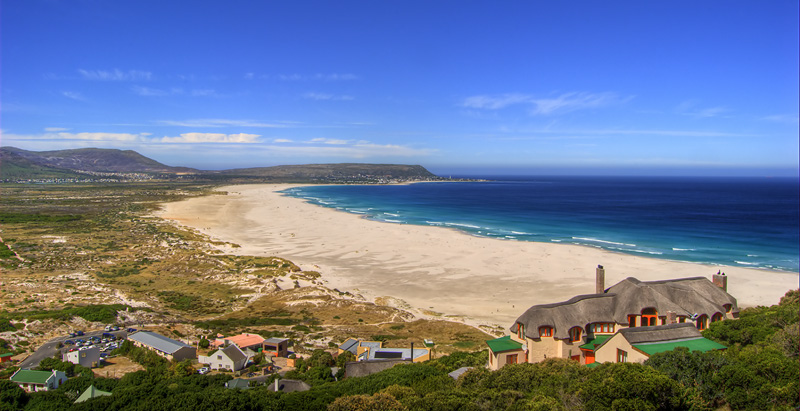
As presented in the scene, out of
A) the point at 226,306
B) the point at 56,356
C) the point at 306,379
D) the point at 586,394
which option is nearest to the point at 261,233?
the point at 226,306

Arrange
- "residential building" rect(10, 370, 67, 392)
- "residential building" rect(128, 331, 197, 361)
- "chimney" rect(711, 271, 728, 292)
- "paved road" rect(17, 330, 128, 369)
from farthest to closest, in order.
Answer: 1. "chimney" rect(711, 271, 728, 292)
2. "residential building" rect(128, 331, 197, 361)
3. "paved road" rect(17, 330, 128, 369)
4. "residential building" rect(10, 370, 67, 392)

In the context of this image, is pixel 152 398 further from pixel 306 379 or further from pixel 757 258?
pixel 757 258

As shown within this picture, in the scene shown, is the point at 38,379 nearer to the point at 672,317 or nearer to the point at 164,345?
the point at 164,345

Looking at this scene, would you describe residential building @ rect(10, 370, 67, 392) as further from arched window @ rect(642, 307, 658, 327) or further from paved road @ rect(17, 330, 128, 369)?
arched window @ rect(642, 307, 658, 327)

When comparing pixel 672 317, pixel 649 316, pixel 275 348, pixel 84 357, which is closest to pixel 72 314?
pixel 84 357

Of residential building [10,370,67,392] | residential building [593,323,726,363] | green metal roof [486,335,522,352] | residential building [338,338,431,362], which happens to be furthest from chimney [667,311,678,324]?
residential building [10,370,67,392]

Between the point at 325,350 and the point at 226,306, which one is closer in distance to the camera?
the point at 325,350

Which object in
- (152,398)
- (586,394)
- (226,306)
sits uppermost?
(586,394)
